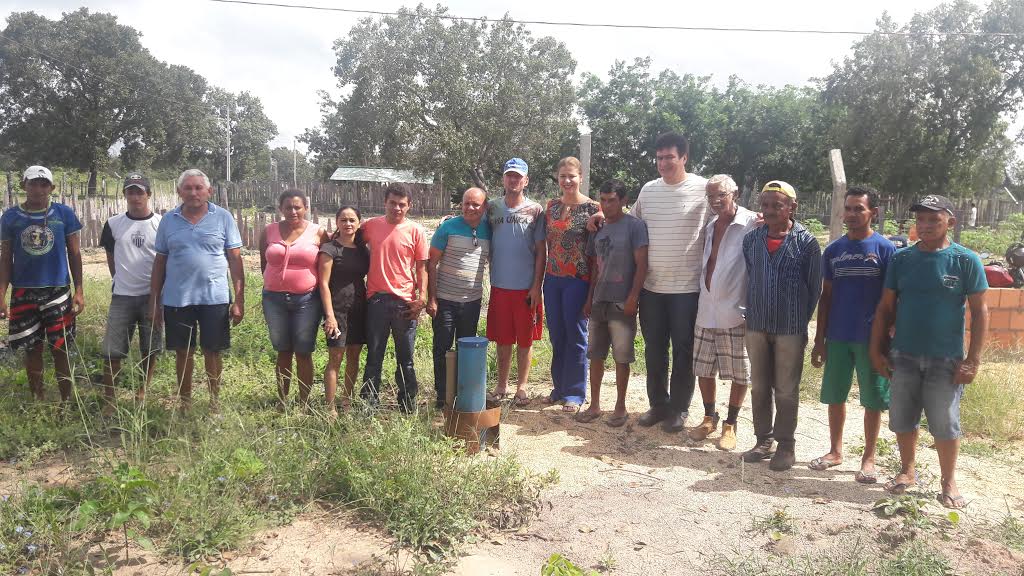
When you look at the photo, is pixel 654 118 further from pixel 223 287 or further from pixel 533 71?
pixel 223 287

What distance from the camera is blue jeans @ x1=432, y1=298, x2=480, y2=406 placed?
15.8 feet

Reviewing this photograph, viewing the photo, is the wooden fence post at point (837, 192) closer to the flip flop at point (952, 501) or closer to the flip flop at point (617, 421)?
the flip flop at point (617, 421)

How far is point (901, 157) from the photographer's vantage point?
22.3 m

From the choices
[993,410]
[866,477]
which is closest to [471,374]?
[866,477]

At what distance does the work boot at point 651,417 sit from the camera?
15.6 ft

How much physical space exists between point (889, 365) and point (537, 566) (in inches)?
84.6

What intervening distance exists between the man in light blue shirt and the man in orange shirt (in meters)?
0.82

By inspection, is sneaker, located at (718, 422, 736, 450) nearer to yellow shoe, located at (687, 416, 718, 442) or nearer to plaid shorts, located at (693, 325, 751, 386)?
yellow shoe, located at (687, 416, 718, 442)

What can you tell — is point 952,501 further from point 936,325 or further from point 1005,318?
point 1005,318

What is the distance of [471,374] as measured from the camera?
13.1 feet

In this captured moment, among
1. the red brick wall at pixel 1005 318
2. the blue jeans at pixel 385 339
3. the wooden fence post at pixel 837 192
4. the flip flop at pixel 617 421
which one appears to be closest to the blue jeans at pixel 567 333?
the flip flop at pixel 617 421

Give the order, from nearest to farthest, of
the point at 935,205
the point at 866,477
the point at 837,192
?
the point at 935,205 → the point at 866,477 → the point at 837,192

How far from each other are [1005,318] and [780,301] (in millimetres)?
4241

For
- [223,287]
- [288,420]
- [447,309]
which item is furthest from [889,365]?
[223,287]
